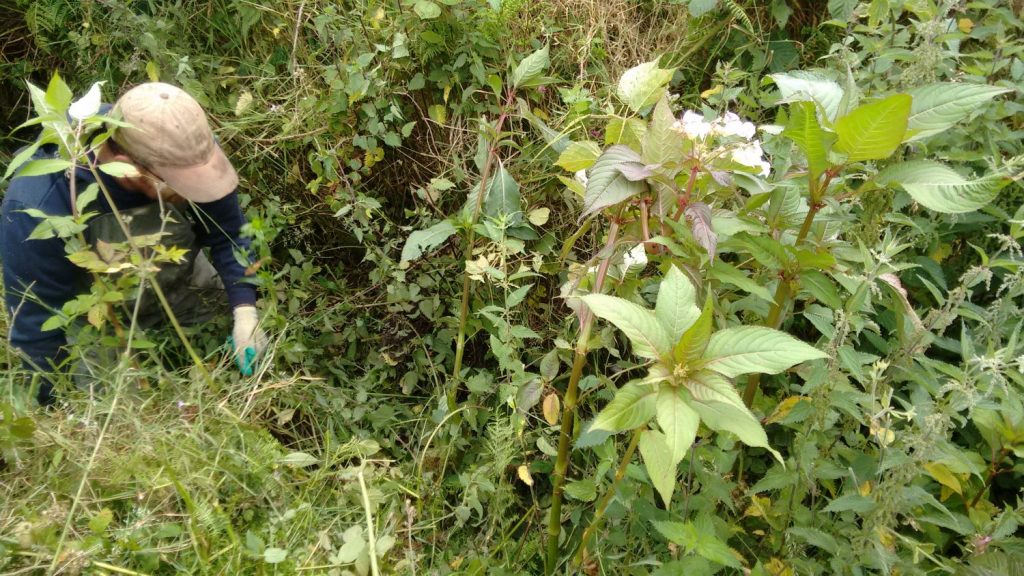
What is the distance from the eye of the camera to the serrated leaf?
38.8 inches

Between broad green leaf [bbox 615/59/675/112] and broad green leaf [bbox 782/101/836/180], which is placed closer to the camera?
Result: broad green leaf [bbox 782/101/836/180]

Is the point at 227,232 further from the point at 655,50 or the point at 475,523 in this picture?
the point at 655,50

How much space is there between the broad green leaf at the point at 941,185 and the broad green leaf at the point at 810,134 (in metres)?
0.12

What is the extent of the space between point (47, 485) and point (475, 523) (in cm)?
110

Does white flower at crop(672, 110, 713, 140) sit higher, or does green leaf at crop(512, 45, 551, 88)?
white flower at crop(672, 110, 713, 140)

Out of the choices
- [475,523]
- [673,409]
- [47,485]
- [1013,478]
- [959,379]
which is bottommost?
[475,523]

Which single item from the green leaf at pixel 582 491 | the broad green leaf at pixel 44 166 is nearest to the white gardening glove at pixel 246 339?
the broad green leaf at pixel 44 166

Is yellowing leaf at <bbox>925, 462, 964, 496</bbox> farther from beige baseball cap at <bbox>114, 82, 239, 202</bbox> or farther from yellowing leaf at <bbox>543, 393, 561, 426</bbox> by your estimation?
beige baseball cap at <bbox>114, 82, 239, 202</bbox>

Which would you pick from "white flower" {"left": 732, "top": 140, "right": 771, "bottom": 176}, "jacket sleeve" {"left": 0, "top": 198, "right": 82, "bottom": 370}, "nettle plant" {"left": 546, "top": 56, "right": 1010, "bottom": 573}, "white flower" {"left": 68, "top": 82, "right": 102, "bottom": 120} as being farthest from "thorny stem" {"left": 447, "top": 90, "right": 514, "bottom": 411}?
"jacket sleeve" {"left": 0, "top": 198, "right": 82, "bottom": 370}

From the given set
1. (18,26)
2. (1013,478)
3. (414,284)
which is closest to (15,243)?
(414,284)

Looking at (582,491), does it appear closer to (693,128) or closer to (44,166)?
(693,128)

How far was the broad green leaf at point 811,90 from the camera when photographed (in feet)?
4.03

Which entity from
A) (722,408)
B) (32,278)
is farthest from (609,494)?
(32,278)

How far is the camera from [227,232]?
2.57m
